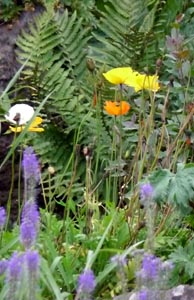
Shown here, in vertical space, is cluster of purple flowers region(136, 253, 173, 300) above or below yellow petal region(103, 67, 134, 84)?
below

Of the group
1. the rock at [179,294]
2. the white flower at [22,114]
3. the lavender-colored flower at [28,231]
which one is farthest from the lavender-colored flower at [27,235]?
the white flower at [22,114]

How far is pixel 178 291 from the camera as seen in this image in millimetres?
2283

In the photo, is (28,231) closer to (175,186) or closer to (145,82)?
(175,186)

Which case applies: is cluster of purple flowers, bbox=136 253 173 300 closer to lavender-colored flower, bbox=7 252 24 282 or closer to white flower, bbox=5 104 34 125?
lavender-colored flower, bbox=7 252 24 282

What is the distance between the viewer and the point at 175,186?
2.44 meters

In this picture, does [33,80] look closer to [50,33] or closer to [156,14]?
[50,33]

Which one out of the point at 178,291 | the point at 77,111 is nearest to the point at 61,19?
the point at 77,111

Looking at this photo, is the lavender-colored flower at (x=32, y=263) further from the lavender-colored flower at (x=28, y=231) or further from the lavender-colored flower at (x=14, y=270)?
the lavender-colored flower at (x=28, y=231)

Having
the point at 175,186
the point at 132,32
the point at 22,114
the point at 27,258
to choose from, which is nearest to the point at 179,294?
the point at 175,186

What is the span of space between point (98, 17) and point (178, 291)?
341 centimetres

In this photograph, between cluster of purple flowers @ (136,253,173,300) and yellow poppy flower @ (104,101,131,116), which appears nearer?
cluster of purple flowers @ (136,253,173,300)

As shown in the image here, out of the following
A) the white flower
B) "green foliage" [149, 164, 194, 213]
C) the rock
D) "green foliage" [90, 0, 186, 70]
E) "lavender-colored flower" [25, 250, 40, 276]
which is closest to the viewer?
"lavender-colored flower" [25, 250, 40, 276]

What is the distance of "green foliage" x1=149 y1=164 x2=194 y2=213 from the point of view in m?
2.42

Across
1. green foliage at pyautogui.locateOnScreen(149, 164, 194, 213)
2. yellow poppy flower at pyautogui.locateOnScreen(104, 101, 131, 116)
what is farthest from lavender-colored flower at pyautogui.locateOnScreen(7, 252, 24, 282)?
yellow poppy flower at pyautogui.locateOnScreen(104, 101, 131, 116)
